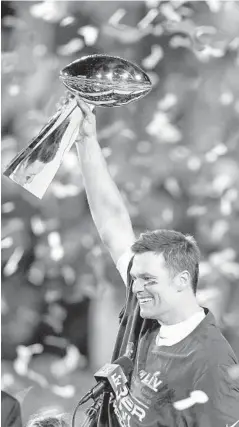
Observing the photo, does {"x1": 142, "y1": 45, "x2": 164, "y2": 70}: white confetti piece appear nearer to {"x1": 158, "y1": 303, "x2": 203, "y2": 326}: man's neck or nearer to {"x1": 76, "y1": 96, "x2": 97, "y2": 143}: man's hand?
{"x1": 76, "y1": 96, "x2": 97, "y2": 143}: man's hand

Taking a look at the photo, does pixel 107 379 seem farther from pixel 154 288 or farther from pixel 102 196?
pixel 102 196

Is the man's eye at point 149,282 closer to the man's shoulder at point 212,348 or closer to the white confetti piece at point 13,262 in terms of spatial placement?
the man's shoulder at point 212,348

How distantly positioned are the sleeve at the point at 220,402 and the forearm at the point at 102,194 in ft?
1.00

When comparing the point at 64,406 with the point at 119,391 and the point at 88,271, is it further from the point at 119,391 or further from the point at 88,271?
the point at 119,391

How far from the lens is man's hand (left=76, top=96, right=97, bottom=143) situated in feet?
4.15

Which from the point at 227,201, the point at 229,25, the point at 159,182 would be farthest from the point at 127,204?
the point at 229,25

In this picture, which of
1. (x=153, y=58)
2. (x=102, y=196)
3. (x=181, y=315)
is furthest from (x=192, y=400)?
(x=153, y=58)

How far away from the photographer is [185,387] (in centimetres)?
113

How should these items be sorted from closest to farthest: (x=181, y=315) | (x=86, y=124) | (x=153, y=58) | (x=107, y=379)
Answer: (x=107, y=379), (x=181, y=315), (x=86, y=124), (x=153, y=58)

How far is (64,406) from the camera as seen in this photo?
148cm

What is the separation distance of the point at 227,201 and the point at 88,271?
1.05 ft

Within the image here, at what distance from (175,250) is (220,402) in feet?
0.81

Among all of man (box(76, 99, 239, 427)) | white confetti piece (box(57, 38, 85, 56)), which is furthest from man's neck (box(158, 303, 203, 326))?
white confetti piece (box(57, 38, 85, 56))

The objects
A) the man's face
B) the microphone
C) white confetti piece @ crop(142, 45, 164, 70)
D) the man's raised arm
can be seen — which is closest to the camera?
the microphone
